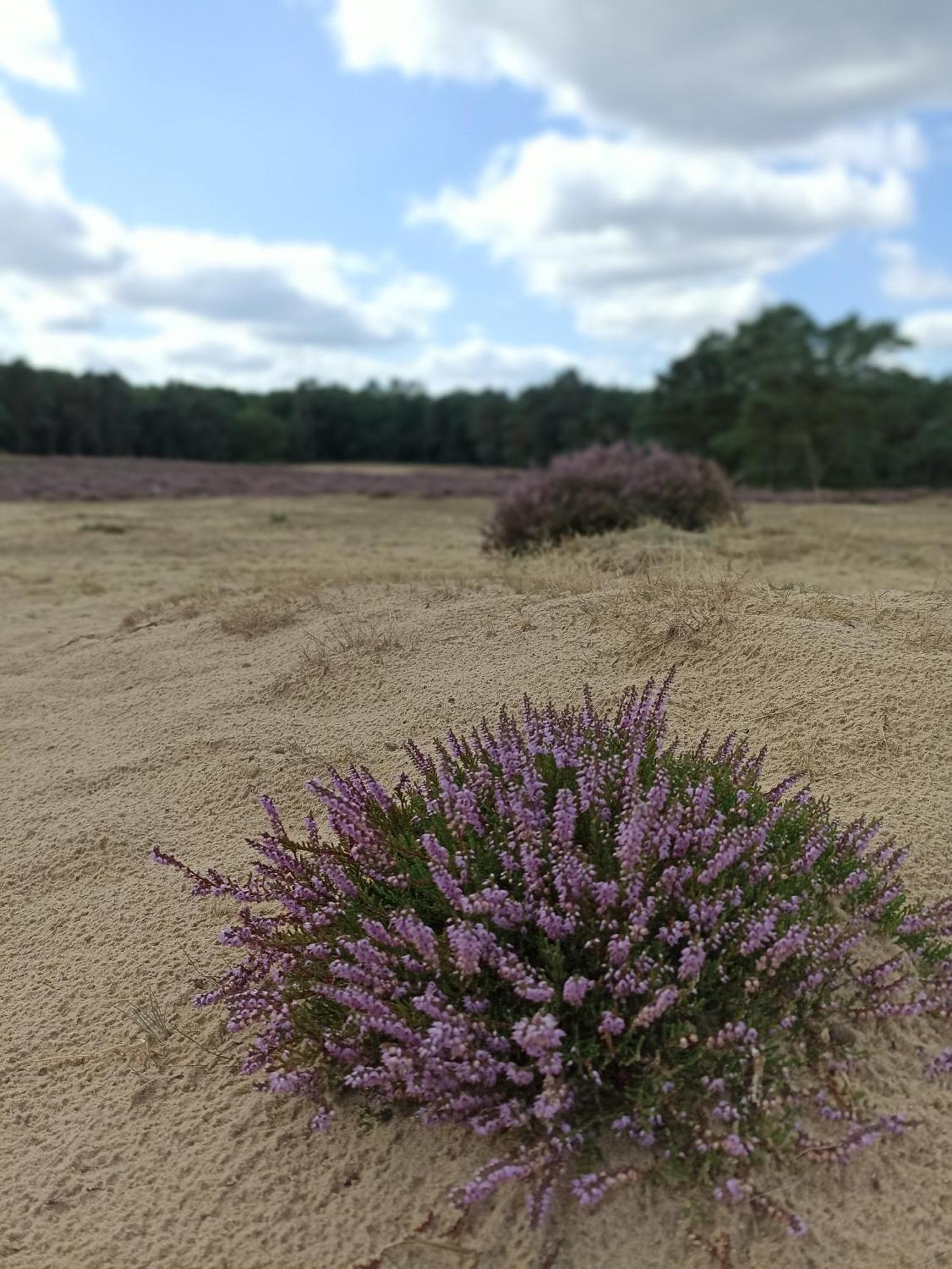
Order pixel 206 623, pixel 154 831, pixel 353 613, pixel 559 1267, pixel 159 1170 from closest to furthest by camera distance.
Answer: pixel 559 1267, pixel 159 1170, pixel 154 831, pixel 353 613, pixel 206 623

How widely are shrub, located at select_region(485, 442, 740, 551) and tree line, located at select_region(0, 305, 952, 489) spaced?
457 inches

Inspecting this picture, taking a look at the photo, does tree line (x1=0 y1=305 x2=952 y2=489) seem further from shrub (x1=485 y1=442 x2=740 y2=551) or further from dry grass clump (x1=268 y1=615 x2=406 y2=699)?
dry grass clump (x1=268 y1=615 x2=406 y2=699)

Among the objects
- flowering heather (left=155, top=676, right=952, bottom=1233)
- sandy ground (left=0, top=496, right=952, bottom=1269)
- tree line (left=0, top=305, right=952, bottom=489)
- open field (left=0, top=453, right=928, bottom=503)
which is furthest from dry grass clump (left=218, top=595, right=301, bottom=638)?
tree line (left=0, top=305, right=952, bottom=489)

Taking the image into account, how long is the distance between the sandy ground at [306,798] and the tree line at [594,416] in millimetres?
16485

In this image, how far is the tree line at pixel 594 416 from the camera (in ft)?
137

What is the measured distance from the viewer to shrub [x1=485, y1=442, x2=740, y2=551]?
9141 millimetres

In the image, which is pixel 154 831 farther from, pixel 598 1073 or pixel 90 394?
pixel 90 394

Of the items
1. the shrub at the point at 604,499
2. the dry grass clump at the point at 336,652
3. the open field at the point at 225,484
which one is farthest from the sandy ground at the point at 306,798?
the open field at the point at 225,484

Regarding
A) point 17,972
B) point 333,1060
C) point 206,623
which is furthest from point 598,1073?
point 206,623

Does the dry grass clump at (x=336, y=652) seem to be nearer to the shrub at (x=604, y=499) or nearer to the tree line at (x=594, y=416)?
the shrub at (x=604, y=499)

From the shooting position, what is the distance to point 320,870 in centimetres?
302

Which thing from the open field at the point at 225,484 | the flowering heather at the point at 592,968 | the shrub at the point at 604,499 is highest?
the shrub at the point at 604,499

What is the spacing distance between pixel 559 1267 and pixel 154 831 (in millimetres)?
2347

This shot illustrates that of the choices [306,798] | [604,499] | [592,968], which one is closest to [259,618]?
[306,798]
